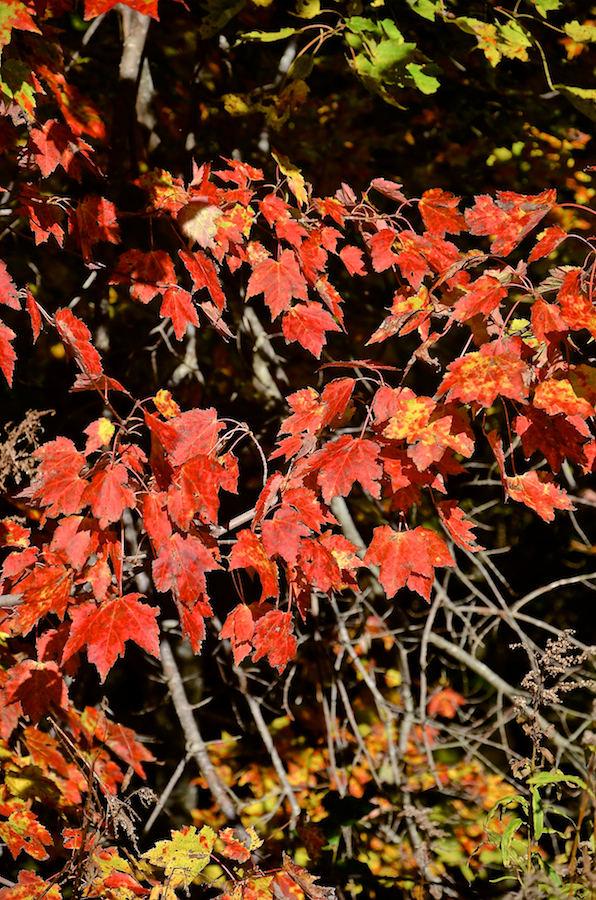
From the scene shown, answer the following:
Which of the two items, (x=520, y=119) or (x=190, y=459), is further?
(x=520, y=119)

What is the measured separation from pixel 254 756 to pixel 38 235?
2789 mm

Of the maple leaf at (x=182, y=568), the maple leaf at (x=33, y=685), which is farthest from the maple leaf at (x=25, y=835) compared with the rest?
the maple leaf at (x=182, y=568)

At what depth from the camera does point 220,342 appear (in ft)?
10.6

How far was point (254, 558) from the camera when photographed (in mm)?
1419

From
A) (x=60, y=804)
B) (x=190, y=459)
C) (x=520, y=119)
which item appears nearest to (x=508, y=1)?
(x=520, y=119)

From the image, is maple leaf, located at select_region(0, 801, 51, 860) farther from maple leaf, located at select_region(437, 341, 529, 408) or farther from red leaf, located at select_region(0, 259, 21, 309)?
maple leaf, located at select_region(437, 341, 529, 408)

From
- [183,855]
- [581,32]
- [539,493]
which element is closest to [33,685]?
[183,855]

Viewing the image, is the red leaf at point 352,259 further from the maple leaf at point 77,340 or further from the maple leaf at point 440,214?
the maple leaf at point 77,340

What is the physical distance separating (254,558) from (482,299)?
0.72 meters

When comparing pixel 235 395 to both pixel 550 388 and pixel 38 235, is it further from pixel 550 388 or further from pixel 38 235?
pixel 550 388

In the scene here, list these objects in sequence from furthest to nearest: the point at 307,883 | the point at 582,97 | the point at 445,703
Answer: the point at 445,703
the point at 582,97
the point at 307,883

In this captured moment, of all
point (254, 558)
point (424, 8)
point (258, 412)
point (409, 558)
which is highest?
point (424, 8)

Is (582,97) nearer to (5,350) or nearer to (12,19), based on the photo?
(12,19)

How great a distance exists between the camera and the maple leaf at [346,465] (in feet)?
4.44
